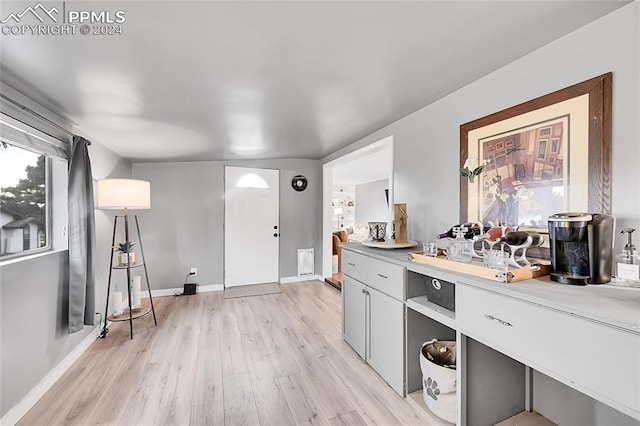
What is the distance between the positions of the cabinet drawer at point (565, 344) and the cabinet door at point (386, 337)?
25.3 inches

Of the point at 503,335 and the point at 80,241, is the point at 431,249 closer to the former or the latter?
the point at 503,335

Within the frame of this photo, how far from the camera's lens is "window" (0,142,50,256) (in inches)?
73.1

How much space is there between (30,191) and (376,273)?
2663 mm

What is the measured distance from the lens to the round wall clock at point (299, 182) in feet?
16.3

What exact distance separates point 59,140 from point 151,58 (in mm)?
1427

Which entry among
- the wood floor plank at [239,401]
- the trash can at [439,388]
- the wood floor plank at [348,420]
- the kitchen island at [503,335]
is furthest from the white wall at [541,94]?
the wood floor plank at [239,401]

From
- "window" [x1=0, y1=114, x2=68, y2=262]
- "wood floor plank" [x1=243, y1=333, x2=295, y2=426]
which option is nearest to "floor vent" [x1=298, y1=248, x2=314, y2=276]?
"wood floor plank" [x1=243, y1=333, x2=295, y2=426]

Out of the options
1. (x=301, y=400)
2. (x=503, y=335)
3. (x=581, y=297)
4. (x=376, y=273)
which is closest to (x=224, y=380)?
(x=301, y=400)

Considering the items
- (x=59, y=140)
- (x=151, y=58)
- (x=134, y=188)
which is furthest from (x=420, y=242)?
(x=59, y=140)

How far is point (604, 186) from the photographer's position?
52.0 inches

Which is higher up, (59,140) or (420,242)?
(59,140)

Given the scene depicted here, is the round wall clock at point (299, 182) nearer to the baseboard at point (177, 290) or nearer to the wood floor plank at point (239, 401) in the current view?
the baseboard at point (177, 290)

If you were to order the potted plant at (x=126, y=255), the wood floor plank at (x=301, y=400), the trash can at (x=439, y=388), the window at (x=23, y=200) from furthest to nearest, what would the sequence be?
the potted plant at (x=126, y=255) < the window at (x=23, y=200) < the wood floor plank at (x=301, y=400) < the trash can at (x=439, y=388)

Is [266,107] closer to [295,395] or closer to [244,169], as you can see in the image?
[295,395]
